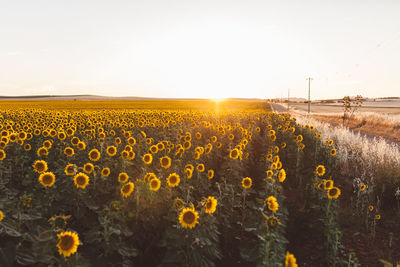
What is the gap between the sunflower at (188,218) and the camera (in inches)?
129

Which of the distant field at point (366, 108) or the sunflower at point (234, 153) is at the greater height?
the distant field at point (366, 108)

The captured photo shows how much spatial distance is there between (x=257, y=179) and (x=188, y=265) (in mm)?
4966

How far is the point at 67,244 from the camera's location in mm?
2670

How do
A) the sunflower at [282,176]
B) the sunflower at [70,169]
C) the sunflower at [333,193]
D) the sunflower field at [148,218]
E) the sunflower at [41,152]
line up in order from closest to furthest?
the sunflower field at [148,218] → the sunflower at [70,169] → the sunflower at [333,193] → the sunflower at [282,176] → the sunflower at [41,152]

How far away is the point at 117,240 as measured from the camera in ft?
11.2

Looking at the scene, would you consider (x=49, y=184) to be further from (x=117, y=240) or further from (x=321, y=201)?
(x=321, y=201)

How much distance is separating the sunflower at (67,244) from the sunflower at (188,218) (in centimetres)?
116

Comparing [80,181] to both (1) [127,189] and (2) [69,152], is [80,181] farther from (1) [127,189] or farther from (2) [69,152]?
(2) [69,152]

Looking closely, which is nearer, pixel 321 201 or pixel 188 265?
pixel 188 265

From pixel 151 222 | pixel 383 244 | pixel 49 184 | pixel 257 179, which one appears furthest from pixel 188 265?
pixel 257 179

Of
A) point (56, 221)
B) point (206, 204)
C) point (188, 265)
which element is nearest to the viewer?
point (56, 221)

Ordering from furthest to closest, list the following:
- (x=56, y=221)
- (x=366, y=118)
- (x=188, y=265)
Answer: (x=366, y=118), (x=188, y=265), (x=56, y=221)

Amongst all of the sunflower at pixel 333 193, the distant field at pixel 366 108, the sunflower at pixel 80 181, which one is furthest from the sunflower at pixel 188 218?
the distant field at pixel 366 108

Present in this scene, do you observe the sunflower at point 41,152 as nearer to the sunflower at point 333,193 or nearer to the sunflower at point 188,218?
the sunflower at point 188,218
